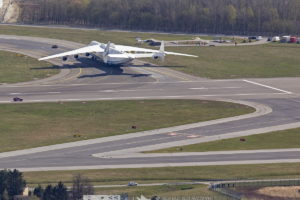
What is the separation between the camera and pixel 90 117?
144625 millimetres

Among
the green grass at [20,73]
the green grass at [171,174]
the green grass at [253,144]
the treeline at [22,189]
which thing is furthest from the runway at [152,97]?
the treeline at [22,189]

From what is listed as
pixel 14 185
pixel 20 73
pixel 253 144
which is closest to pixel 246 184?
pixel 253 144

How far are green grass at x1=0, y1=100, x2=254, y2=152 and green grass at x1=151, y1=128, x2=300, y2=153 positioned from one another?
1476 centimetres

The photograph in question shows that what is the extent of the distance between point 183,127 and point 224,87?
42.3m

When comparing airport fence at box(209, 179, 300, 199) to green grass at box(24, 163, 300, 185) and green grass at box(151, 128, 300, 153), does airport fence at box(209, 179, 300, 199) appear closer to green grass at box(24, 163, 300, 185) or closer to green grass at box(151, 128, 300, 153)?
green grass at box(24, 163, 300, 185)

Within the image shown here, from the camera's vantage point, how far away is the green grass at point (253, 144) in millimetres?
122750

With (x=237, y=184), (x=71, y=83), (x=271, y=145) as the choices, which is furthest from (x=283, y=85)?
(x=237, y=184)

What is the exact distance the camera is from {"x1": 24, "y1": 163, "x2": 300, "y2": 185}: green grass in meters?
104

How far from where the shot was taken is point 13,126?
13575cm

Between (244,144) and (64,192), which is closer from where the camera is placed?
(64,192)

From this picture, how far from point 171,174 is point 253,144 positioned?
78.8ft

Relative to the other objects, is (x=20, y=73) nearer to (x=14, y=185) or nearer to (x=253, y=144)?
(x=253, y=144)

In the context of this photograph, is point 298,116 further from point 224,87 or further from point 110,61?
point 110,61

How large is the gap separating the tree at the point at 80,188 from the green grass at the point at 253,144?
27117 millimetres
